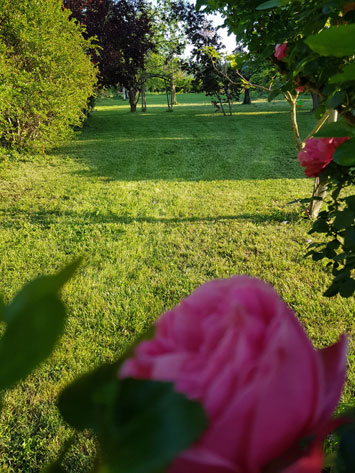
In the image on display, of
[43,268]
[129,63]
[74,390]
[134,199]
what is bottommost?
[43,268]

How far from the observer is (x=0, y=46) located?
687cm

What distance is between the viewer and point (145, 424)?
19cm

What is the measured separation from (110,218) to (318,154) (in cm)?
421

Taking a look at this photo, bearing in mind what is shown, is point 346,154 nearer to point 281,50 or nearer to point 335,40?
point 335,40

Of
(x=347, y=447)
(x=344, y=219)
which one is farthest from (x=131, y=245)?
(x=347, y=447)

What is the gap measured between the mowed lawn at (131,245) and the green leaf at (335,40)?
157cm

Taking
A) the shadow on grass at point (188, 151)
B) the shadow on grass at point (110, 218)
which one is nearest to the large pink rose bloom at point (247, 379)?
the shadow on grass at point (110, 218)

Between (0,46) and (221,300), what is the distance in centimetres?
862

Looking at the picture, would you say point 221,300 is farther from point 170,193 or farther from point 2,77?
point 2,77

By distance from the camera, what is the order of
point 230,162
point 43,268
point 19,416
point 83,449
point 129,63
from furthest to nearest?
point 129,63
point 230,162
point 43,268
point 19,416
point 83,449

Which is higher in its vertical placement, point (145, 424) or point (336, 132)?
point (336, 132)

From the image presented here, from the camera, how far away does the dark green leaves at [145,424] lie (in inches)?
7.1

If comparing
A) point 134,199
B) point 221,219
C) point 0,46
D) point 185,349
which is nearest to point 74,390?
point 185,349

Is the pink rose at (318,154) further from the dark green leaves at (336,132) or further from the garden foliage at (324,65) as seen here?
the dark green leaves at (336,132)
